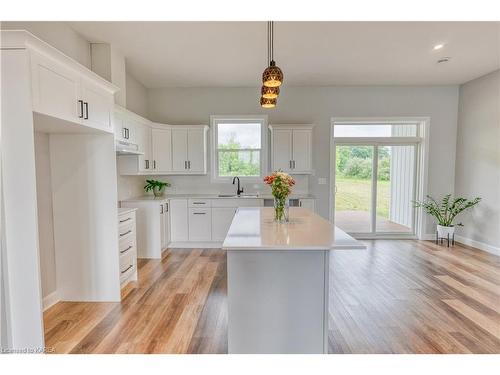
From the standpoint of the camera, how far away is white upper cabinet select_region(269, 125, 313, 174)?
15.8 ft

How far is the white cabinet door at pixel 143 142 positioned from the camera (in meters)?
3.91

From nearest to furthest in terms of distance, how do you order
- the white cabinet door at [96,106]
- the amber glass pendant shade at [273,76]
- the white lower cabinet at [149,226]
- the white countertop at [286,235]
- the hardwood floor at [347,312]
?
the white countertop at [286,235], the hardwood floor at [347,312], the amber glass pendant shade at [273,76], the white cabinet door at [96,106], the white lower cabinet at [149,226]

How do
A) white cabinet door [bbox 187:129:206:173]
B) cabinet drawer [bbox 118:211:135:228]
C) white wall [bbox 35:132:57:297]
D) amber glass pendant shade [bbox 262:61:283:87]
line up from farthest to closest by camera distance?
1. white cabinet door [bbox 187:129:206:173]
2. cabinet drawer [bbox 118:211:135:228]
3. white wall [bbox 35:132:57:297]
4. amber glass pendant shade [bbox 262:61:283:87]

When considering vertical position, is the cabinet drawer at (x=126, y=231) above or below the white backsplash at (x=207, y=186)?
below

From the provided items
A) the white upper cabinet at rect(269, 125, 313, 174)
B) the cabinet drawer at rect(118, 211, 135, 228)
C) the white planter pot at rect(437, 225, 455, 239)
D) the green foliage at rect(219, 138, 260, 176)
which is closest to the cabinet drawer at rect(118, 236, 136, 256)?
the cabinet drawer at rect(118, 211, 135, 228)

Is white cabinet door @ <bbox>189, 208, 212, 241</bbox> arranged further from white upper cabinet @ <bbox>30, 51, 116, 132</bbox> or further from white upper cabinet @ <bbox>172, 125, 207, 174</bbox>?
white upper cabinet @ <bbox>30, 51, 116, 132</bbox>

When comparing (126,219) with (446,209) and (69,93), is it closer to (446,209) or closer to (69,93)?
(69,93)

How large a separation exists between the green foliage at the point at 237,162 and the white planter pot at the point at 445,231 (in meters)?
3.62

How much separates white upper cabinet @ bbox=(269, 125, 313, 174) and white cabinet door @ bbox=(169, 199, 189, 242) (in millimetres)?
1855

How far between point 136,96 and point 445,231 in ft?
20.5

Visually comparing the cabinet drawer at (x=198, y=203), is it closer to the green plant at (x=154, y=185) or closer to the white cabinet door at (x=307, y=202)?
the green plant at (x=154, y=185)

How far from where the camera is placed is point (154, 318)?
2.40 meters

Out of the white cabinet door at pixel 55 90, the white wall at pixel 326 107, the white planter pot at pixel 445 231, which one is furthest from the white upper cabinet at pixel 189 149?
the white planter pot at pixel 445 231
